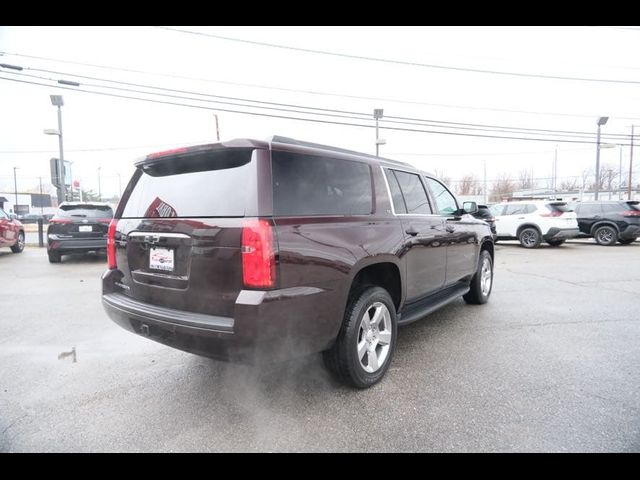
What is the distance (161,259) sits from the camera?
2.53m

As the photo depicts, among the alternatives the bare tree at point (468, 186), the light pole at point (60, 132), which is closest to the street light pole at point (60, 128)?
the light pole at point (60, 132)

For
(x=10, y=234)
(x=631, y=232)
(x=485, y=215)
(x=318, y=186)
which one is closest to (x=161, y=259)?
(x=318, y=186)

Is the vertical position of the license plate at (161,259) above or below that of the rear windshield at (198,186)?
below

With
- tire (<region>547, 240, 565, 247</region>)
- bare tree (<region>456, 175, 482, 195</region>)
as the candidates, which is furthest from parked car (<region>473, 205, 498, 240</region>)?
bare tree (<region>456, 175, 482, 195</region>)

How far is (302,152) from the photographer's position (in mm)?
2572

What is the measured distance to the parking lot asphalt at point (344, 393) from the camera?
222 centimetres

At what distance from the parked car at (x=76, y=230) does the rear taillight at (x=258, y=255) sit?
8.68 m

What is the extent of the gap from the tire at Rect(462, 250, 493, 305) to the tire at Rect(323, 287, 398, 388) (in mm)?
2540

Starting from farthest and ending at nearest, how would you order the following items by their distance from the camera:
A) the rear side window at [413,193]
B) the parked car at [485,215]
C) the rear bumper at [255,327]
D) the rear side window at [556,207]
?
1. the rear side window at [556,207]
2. the parked car at [485,215]
3. the rear side window at [413,193]
4. the rear bumper at [255,327]

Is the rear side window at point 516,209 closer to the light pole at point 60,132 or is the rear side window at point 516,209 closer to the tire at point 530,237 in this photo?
the tire at point 530,237

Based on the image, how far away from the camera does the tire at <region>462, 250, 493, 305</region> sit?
520cm

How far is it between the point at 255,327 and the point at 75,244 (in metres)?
9.08

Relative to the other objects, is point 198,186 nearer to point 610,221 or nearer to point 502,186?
point 610,221
